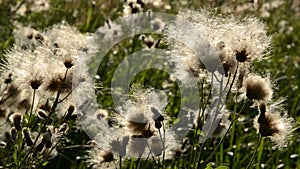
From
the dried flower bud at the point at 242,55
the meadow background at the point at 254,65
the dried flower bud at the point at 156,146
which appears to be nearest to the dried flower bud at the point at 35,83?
the dried flower bud at the point at 156,146

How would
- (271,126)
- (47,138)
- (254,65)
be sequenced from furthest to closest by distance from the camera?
(254,65), (271,126), (47,138)

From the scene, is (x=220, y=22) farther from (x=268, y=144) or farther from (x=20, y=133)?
(x=268, y=144)

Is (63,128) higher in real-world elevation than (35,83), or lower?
lower

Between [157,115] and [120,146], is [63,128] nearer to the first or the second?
[120,146]

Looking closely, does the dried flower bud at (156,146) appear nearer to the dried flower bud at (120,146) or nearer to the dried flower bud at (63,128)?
the dried flower bud at (120,146)

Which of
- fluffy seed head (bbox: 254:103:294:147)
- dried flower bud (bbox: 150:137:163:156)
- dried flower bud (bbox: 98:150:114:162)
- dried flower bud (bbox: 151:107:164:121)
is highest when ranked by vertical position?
dried flower bud (bbox: 151:107:164:121)

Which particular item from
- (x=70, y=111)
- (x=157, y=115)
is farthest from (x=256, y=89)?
(x=70, y=111)

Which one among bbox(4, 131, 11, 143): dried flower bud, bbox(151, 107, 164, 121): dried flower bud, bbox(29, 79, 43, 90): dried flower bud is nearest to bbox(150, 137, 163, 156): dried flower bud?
bbox(151, 107, 164, 121): dried flower bud

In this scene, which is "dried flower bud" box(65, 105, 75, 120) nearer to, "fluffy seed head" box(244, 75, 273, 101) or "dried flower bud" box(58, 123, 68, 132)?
"dried flower bud" box(58, 123, 68, 132)

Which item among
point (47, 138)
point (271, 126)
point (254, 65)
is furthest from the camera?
point (254, 65)

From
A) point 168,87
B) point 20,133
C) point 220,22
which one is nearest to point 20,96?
point 20,133
